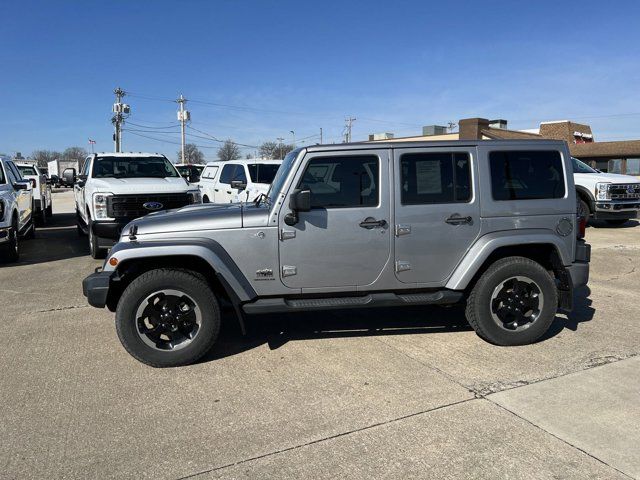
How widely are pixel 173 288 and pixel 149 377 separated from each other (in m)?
0.75

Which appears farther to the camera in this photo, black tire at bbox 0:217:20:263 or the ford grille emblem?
black tire at bbox 0:217:20:263

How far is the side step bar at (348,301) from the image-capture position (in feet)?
14.5

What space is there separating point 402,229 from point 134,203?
573 centimetres

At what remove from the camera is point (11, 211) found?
8.80m

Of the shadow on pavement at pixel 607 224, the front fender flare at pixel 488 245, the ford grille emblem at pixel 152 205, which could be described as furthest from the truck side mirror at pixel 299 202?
the shadow on pavement at pixel 607 224

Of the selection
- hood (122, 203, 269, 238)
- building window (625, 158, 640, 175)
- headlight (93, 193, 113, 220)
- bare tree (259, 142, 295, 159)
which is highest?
bare tree (259, 142, 295, 159)

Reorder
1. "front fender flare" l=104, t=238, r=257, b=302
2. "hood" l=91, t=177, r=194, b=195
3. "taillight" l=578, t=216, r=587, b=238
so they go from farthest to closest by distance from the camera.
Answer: "hood" l=91, t=177, r=194, b=195 < "taillight" l=578, t=216, r=587, b=238 < "front fender flare" l=104, t=238, r=257, b=302

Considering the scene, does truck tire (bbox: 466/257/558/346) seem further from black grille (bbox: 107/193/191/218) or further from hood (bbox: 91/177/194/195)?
hood (bbox: 91/177/194/195)

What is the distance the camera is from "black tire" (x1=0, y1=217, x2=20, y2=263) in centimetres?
885

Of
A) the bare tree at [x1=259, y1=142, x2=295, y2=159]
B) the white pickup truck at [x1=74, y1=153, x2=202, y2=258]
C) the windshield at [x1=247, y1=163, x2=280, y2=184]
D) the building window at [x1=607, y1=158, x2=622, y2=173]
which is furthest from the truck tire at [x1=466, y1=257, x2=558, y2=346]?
the bare tree at [x1=259, y1=142, x2=295, y2=159]

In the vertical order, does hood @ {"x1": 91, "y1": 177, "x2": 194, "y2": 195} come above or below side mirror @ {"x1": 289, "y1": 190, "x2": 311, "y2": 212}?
above

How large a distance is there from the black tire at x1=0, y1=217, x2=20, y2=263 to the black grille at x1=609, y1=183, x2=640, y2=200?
45.3 feet

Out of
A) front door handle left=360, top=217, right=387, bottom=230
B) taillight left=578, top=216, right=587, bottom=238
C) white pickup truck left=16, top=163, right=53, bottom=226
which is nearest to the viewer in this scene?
front door handle left=360, top=217, right=387, bottom=230

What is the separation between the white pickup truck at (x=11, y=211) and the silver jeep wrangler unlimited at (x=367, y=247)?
538 cm
